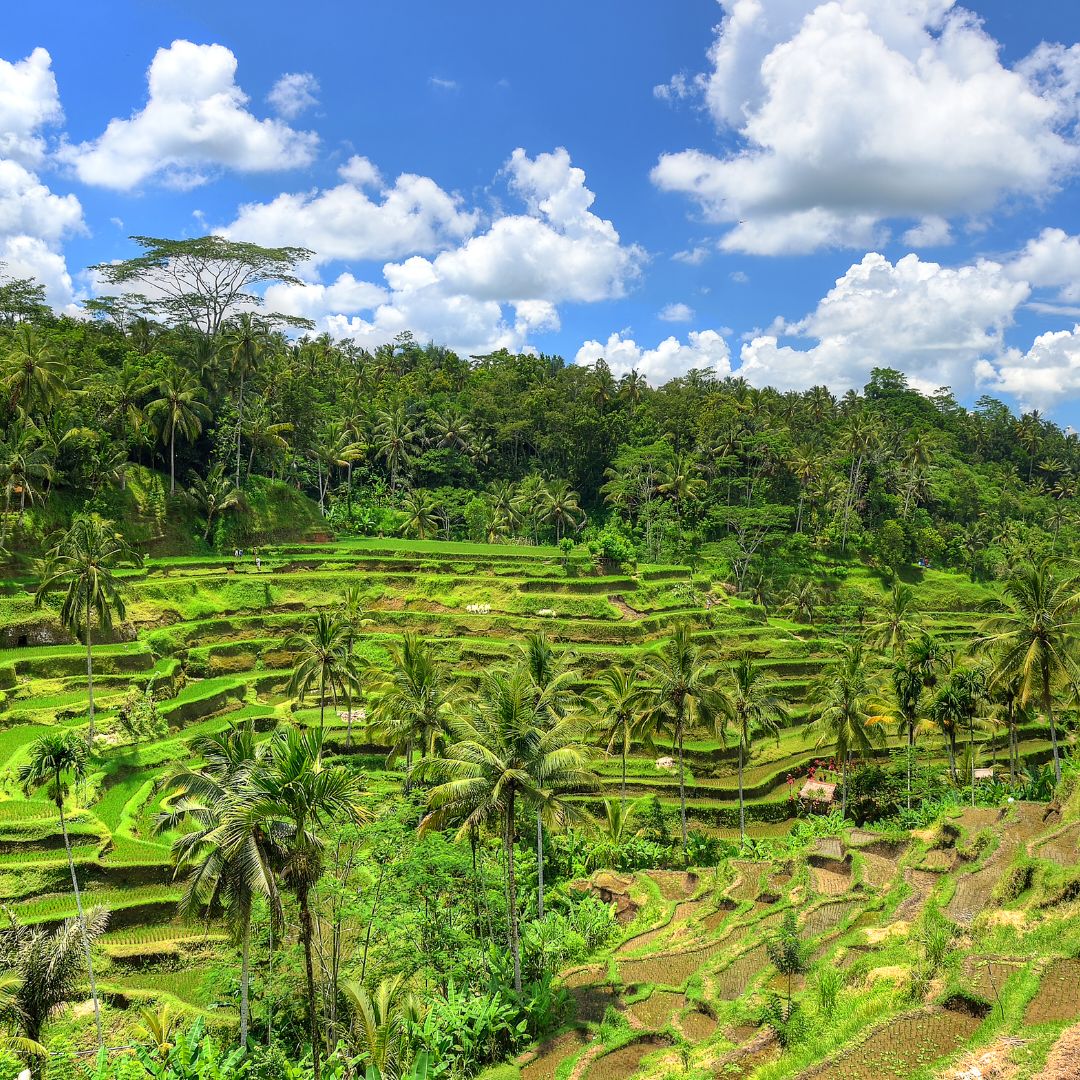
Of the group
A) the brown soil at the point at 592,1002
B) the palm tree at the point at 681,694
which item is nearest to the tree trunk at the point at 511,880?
the brown soil at the point at 592,1002

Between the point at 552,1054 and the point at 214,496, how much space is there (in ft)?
169

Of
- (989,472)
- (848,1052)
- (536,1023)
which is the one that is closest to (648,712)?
(536,1023)

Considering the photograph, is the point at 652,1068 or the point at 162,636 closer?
the point at 652,1068

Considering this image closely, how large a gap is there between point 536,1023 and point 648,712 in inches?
611

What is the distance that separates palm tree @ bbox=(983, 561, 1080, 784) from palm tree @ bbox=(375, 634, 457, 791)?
910 inches

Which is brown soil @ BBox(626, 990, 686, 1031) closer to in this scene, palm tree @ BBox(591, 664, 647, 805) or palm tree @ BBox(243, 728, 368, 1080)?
palm tree @ BBox(243, 728, 368, 1080)

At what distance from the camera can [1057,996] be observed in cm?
1407

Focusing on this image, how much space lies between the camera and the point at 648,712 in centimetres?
3425

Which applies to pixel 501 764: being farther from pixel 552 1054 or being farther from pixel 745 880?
pixel 745 880

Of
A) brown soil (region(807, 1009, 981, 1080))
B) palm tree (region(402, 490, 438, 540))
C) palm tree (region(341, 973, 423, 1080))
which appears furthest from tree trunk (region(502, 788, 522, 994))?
palm tree (region(402, 490, 438, 540))

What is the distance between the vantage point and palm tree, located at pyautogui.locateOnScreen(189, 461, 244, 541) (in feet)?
196

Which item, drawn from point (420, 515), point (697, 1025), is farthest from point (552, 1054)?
point (420, 515)

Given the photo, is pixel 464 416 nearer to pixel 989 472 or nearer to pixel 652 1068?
pixel 652 1068

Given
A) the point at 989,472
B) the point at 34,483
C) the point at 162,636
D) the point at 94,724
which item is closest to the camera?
the point at 94,724
